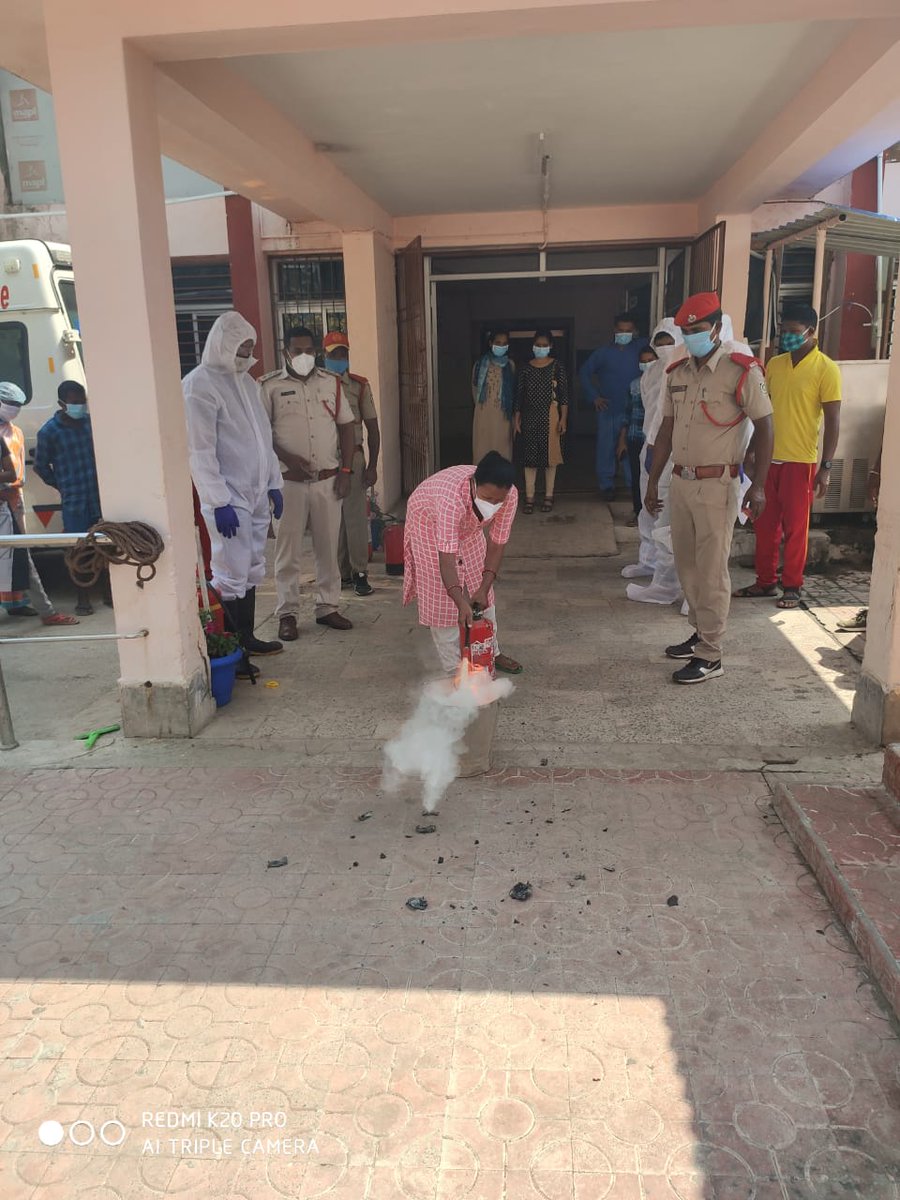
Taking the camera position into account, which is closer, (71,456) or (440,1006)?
(440,1006)

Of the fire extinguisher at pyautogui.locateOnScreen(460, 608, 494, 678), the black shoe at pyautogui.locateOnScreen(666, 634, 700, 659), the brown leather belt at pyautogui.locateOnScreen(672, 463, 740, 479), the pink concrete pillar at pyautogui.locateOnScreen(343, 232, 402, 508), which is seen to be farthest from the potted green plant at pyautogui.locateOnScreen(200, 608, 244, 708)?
the pink concrete pillar at pyautogui.locateOnScreen(343, 232, 402, 508)

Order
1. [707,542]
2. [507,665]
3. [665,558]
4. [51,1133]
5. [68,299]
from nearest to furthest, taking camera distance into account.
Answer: [51,1133] < [707,542] < [507,665] < [665,558] < [68,299]

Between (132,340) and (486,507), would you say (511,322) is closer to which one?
(132,340)

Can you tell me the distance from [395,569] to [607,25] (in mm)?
4563

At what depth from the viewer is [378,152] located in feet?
22.6

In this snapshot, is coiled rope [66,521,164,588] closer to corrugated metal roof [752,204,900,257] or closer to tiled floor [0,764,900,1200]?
tiled floor [0,764,900,1200]

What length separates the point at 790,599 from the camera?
6.39 metres

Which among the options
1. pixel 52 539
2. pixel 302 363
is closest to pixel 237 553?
pixel 52 539

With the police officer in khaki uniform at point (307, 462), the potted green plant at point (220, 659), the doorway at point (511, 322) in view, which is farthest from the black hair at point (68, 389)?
the doorway at point (511, 322)

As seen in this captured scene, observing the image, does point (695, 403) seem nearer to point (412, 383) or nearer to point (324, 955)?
point (324, 955)

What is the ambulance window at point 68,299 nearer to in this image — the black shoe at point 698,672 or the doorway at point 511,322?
the black shoe at point 698,672

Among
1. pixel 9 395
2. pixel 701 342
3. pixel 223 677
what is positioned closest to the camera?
pixel 701 342

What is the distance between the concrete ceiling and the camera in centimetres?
484

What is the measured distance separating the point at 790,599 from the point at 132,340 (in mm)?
4782
